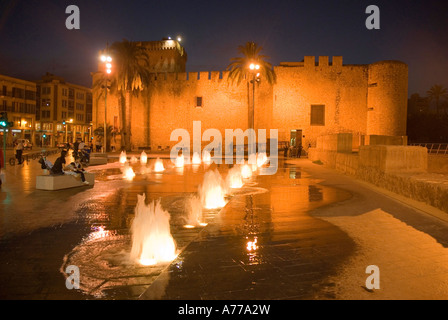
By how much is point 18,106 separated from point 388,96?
51749 mm

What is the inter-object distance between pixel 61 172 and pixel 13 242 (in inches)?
215

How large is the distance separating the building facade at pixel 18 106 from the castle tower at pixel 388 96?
46070 mm

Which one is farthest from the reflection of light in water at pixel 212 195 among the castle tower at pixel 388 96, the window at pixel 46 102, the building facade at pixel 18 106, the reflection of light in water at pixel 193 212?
the window at pixel 46 102

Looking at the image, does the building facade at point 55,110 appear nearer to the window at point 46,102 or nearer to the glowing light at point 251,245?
the window at point 46,102

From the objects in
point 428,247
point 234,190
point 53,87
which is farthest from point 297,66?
point 53,87

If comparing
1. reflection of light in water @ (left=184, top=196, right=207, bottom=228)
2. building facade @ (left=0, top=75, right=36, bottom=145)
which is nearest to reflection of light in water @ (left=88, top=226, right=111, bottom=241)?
reflection of light in water @ (left=184, top=196, right=207, bottom=228)

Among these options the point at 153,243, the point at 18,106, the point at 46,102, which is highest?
the point at 46,102

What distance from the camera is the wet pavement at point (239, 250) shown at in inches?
135

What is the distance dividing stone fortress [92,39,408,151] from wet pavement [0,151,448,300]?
28.2 meters

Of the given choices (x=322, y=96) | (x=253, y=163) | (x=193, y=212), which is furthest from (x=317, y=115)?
(x=193, y=212)

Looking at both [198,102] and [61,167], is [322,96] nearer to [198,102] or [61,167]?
[198,102]

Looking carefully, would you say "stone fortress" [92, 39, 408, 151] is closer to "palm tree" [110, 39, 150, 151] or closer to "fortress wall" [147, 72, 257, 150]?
"fortress wall" [147, 72, 257, 150]

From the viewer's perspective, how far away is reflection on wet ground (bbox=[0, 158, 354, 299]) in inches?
134

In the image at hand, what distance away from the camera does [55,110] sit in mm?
65188
